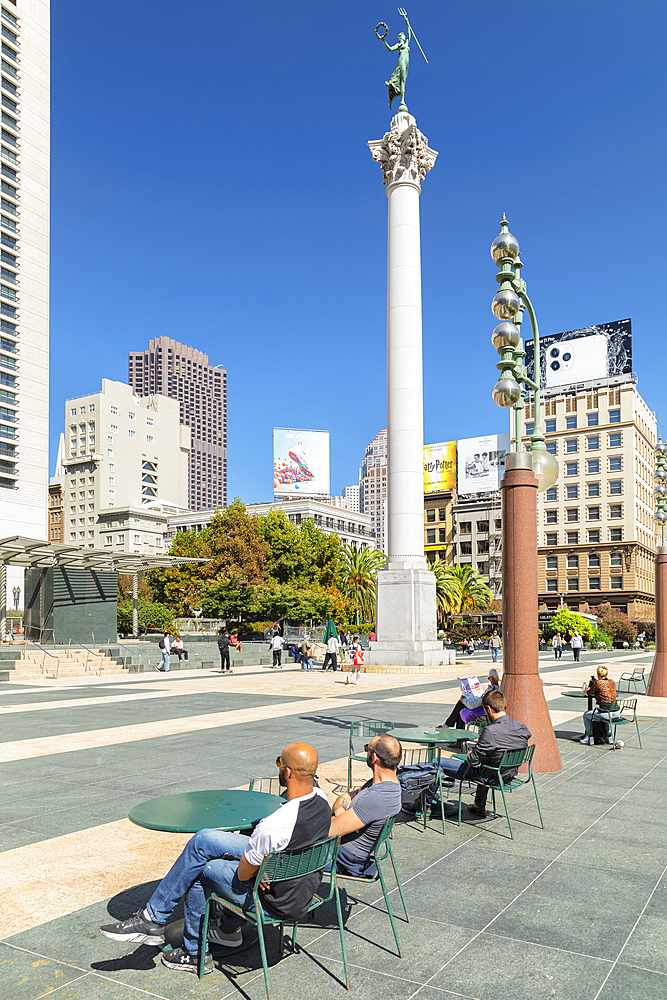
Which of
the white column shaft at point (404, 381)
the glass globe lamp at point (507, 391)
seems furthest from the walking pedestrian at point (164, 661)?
the glass globe lamp at point (507, 391)

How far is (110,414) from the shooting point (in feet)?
516

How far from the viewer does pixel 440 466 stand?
11050 centimetres

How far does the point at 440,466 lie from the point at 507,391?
10026cm

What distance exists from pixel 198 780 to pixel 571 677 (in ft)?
73.2

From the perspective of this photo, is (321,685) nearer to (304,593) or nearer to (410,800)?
(410,800)

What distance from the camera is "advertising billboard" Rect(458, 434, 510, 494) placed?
334 feet

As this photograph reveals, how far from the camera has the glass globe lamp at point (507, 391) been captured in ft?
36.3

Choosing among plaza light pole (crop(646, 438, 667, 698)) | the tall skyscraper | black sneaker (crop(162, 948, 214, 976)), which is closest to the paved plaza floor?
black sneaker (crop(162, 948, 214, 976))

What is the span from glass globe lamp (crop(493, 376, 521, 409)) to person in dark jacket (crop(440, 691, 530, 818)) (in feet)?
15.3

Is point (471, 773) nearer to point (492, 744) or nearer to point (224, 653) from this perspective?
point (492, 744)

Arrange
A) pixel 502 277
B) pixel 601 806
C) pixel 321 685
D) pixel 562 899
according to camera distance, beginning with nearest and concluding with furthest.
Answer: pixel 562 899 < pixel 601 806 < pixel 502 277 < pixel 321 685

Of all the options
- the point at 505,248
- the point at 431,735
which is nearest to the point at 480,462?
the point at 505,248

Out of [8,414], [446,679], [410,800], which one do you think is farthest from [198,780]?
[8,414]

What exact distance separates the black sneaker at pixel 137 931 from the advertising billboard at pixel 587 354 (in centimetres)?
9194
